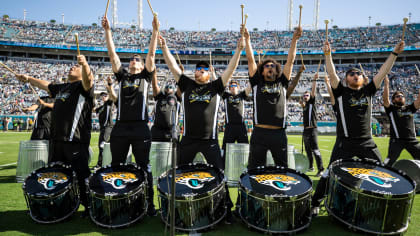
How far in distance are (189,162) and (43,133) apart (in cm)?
524

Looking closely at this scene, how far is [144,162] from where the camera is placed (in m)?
3.99

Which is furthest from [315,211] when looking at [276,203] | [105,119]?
[105,119]

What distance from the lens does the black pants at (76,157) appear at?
3896mm

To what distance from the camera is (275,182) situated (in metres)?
3.30

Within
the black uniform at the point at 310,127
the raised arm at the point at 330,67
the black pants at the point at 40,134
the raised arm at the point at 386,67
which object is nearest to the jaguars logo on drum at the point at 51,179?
the black pants at the point at 40,134

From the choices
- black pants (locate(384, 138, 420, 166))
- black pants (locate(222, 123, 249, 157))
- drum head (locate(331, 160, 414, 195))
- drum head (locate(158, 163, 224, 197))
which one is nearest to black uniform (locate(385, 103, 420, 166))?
black pants (locate(384, 138, 420, 166))

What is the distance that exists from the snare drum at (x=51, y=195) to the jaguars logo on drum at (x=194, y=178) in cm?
156

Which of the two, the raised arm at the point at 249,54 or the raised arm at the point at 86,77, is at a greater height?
the raised arm at the point at 249,54

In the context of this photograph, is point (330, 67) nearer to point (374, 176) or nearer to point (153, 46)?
point (374, 176)

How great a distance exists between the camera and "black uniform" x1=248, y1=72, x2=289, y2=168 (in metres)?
3.81

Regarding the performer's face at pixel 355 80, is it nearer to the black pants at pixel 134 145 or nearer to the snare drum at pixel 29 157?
the black pants at pixel 134 145

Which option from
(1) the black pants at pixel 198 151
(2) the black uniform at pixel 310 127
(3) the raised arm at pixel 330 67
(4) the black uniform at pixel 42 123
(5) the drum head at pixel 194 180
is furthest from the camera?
(2) the black uniform at pixel 310 127

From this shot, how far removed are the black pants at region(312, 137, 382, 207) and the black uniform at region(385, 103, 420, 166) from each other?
2.62 meters

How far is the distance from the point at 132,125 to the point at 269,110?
2084 millimetres
